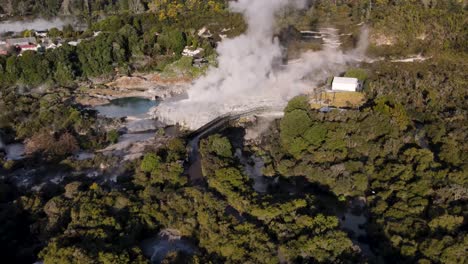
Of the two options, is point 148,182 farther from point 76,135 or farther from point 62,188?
point 76,135

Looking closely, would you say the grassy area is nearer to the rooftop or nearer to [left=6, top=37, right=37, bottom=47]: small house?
the rooftop

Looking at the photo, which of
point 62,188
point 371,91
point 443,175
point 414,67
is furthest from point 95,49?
point 443,175

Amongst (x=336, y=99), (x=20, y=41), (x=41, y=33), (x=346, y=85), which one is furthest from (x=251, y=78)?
(x=41, y=33)

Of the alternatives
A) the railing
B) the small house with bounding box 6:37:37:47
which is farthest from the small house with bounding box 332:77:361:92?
the small house with bounding box 6:37:37:47

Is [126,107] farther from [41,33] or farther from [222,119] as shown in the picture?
[41,33]

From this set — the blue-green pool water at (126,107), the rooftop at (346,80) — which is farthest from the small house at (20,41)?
the rooftop at (346,80)

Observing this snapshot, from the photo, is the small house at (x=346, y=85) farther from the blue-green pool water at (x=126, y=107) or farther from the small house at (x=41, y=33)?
the small house at (x=41, y=33)
